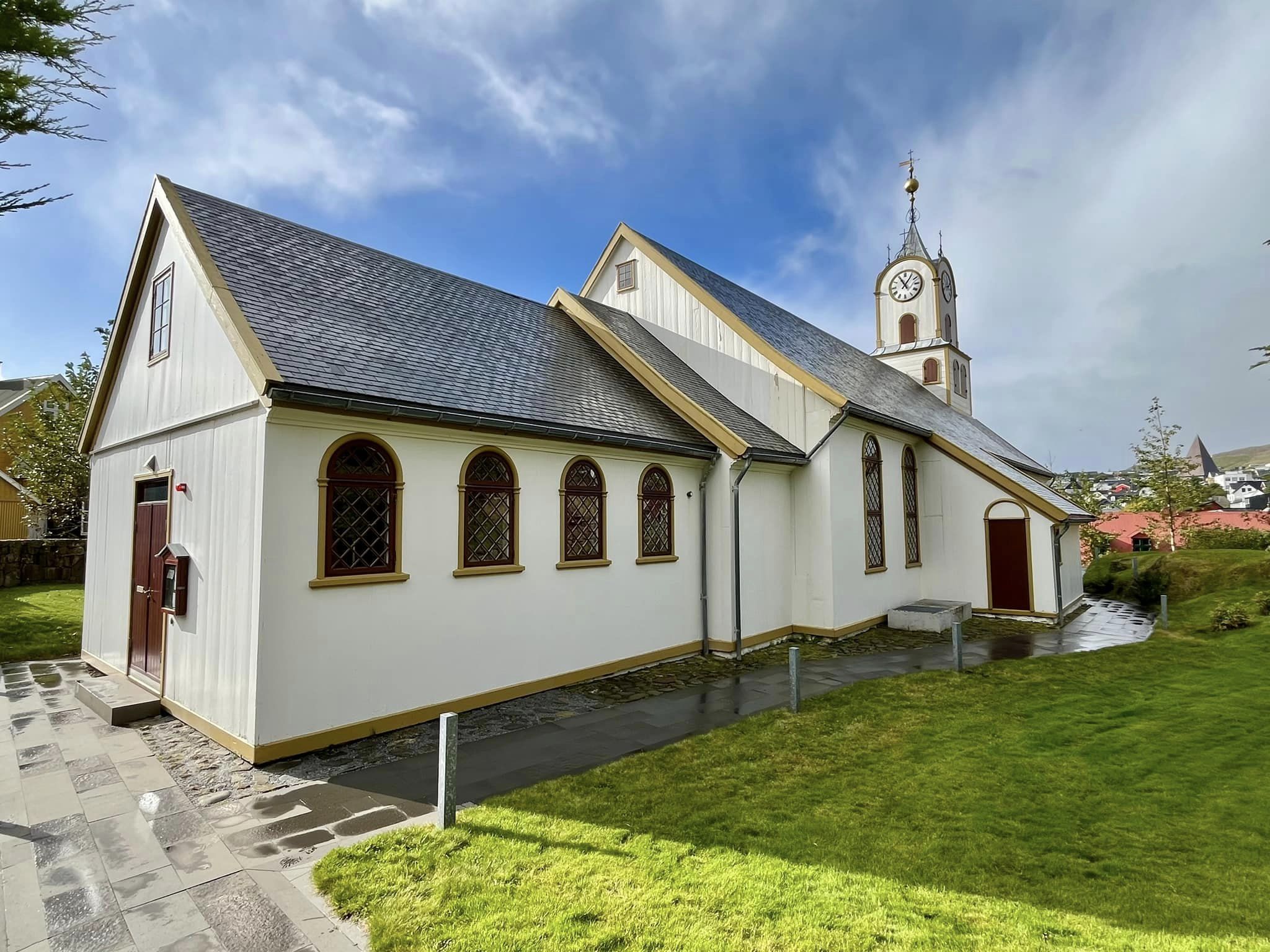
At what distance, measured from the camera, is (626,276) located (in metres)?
15.8

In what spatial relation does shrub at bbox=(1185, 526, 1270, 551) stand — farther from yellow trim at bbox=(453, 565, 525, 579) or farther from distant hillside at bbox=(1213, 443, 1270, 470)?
distant hillside at bbox=(1213, 443, 1270, 470)

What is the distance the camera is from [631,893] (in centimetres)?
398

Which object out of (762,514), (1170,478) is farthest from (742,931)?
(1170,478)

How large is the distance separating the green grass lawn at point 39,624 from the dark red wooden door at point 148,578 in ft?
13.5

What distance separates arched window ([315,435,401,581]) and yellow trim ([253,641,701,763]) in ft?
5.40

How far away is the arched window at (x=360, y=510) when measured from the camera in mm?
6848

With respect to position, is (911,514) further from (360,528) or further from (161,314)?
(161,314)

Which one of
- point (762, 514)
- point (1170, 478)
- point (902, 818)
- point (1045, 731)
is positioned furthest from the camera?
point (1170, 478)

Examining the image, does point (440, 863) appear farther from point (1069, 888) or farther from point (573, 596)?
point (573, 596)

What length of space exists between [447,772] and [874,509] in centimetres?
1186

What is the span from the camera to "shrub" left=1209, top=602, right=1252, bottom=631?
43.5 ft

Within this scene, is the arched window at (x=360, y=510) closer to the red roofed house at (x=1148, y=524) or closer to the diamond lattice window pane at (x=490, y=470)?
the diamond lattice window pane at (x=490, y=470)

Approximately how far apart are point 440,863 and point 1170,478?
3092cm

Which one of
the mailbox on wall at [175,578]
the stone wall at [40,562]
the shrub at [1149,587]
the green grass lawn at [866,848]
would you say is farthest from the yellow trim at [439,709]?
the stone wall at [40,562]
